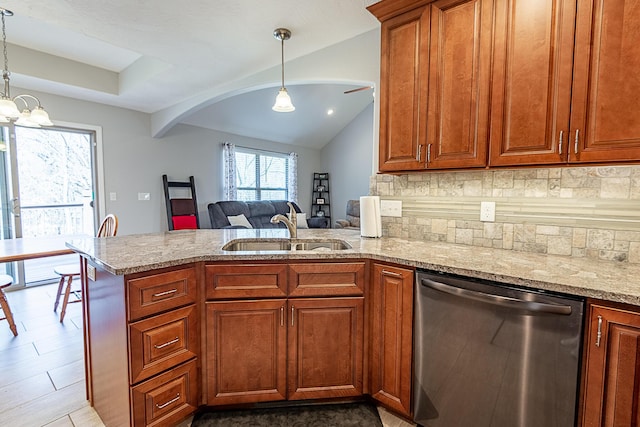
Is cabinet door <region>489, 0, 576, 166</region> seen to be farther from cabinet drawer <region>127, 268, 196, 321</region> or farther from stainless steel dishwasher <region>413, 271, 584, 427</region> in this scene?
cabinet drawer <region>127, 268, 196, 321</region>

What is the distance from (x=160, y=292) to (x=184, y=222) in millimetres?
3681

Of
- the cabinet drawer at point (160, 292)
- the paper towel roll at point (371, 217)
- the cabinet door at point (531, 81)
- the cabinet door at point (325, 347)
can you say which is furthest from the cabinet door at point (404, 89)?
the cabinet drawer at point (160, 292)

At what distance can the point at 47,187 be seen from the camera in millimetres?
3928

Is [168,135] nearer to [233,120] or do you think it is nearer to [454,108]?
[233,120]

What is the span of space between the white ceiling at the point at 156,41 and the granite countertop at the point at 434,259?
152 centimetres

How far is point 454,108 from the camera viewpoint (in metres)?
1.70

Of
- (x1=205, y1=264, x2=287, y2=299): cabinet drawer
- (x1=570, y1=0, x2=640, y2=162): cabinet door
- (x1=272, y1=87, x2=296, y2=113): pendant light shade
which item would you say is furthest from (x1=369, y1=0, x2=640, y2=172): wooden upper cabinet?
(x1=205, y1=264, x2=287, y2=299): cabinet drawer

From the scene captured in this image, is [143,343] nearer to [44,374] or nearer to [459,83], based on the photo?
[44,374]

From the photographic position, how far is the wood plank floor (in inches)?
66.3

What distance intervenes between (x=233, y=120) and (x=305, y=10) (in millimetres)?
3933

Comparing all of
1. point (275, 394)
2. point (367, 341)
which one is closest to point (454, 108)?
point (367, 341)

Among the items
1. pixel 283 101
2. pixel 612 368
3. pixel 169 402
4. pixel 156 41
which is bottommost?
pixel 169 402

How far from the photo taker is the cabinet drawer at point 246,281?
5.28 ft


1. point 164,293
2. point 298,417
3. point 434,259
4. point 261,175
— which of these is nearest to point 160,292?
point 164,293
